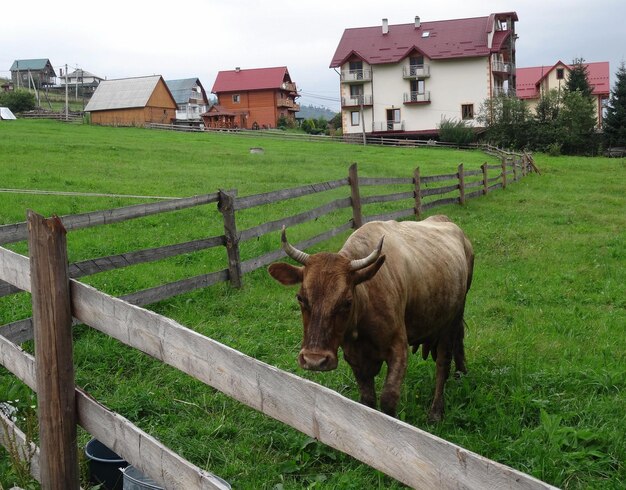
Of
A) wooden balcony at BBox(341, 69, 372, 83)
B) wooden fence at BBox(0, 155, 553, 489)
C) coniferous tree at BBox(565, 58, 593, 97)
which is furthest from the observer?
wooden balcony at BBox(341, 69, 372, 83)

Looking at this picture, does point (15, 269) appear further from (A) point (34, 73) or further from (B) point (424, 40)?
(A) point (34, 73)

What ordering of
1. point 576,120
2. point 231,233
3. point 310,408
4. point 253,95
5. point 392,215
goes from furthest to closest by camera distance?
point 253,95, point 576,120, point 392,215, point 231,233, point 310,408

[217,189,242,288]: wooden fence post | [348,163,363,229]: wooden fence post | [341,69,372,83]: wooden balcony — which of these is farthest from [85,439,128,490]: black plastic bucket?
[341,69,372,83]: wooden balcony

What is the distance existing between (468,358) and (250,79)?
74969 millimetres

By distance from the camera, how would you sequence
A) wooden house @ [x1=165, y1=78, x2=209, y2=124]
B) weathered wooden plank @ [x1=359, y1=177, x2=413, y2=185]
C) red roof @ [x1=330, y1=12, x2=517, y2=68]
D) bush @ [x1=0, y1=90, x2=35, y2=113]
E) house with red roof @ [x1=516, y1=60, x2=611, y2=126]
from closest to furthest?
1. weathered wooden plank @ [x1=359, y1=177, x2=413, y2=185]
2. red roof @ [x1=330, y1=12, x2=517, y2=68]
3. house with red roof @ [x1=516, y1=60, x2=611, y2=126]
4. bush @ [x1=0, y1=90, x2=35, y2=113]
5. wooden house @ [x1=165, y1=78, x2=209, y2=124]

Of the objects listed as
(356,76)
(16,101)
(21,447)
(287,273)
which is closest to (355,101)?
(356,76)

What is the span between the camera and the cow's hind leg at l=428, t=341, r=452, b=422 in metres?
5.65

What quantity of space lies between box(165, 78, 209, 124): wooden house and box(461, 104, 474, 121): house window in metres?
36.0

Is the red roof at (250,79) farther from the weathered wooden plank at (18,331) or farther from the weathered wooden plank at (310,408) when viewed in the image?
the weathered wooden plank at (310,408)

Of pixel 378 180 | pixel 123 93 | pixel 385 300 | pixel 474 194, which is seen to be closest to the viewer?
pixel 385 300

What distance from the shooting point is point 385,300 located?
5184 mm

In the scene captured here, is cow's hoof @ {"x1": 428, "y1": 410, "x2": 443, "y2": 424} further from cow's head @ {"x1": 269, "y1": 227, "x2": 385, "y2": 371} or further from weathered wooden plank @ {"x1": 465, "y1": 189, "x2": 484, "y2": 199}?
weathered wooden plank @ {"x1": 465, "y1": 189, "x2": 484, "y2": 199}

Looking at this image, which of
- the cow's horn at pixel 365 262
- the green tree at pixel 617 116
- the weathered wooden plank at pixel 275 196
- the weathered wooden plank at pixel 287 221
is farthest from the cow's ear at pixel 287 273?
the green tree at pixel 617 116

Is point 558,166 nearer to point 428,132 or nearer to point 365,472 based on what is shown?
point 428,132
